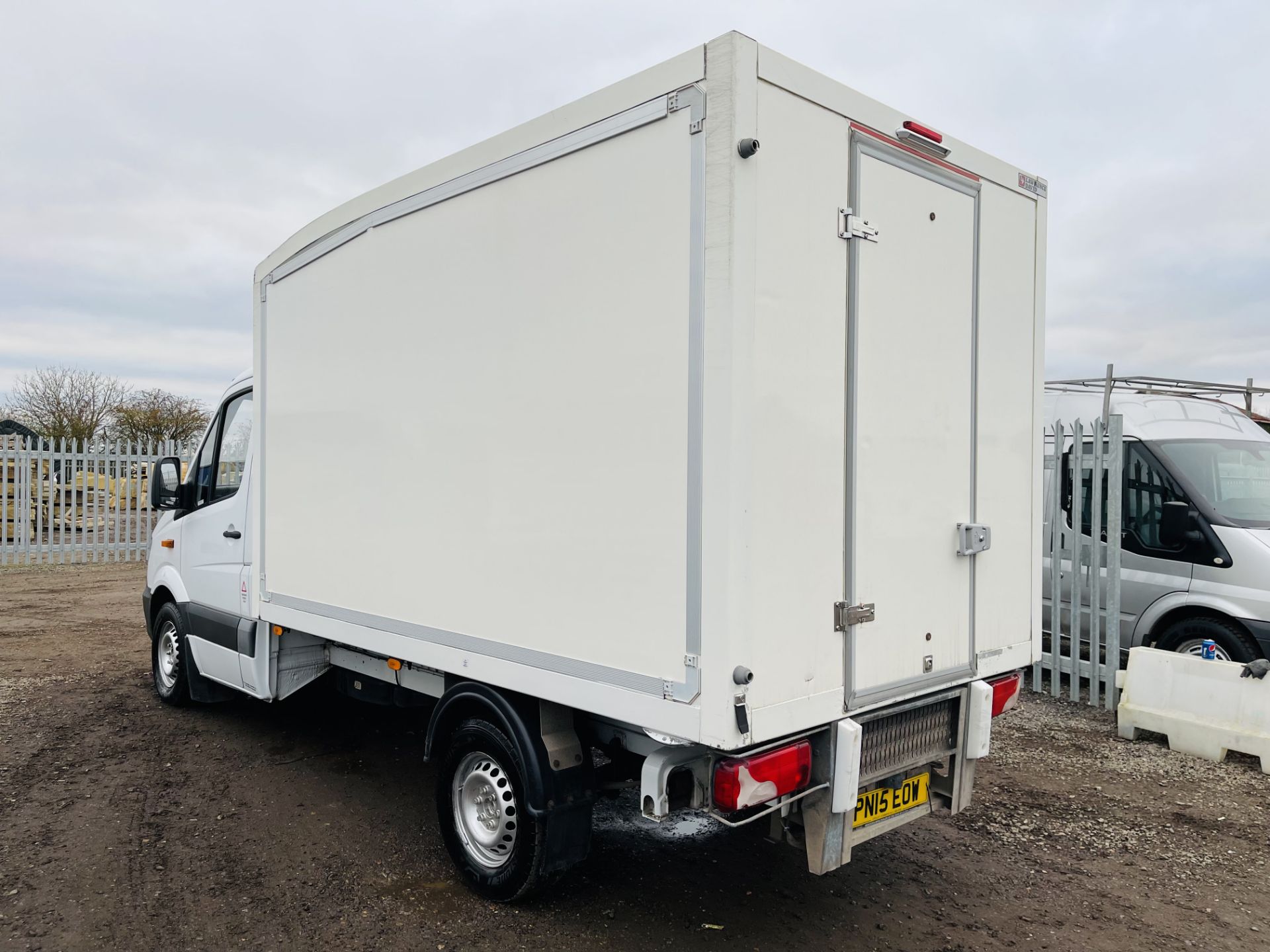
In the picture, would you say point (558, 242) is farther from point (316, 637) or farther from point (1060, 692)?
point (1060, 692)

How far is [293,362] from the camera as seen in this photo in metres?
4.62

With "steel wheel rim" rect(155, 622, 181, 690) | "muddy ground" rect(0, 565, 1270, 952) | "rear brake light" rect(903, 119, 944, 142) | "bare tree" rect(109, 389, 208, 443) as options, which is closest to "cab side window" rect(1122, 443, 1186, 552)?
"muddy ground" rect(0, 565, 1270, 952)

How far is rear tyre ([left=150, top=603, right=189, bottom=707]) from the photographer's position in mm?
6067

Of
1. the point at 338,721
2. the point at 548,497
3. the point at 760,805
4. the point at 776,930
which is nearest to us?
the point at 760,805

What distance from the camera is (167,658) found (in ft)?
20.7

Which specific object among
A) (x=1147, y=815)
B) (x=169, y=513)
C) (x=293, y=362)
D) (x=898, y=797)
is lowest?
(x=1147, y=815)

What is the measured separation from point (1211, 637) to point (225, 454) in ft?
22.5

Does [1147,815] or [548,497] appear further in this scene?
[1147,815]

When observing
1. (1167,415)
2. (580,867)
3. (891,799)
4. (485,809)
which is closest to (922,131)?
(891,799)

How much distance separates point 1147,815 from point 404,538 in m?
4.08

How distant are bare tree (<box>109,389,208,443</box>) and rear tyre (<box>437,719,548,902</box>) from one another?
2299 centimetres

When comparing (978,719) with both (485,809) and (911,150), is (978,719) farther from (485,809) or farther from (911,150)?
(911,150)

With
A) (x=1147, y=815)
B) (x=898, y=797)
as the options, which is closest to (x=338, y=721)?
(x=898, y=797)

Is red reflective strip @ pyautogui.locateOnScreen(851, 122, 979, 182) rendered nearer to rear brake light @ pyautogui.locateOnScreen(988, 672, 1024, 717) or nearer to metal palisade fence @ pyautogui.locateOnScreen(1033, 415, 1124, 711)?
rear brake light @ pyautogui.locateOnScreen(988, 672, 1024, 717)
